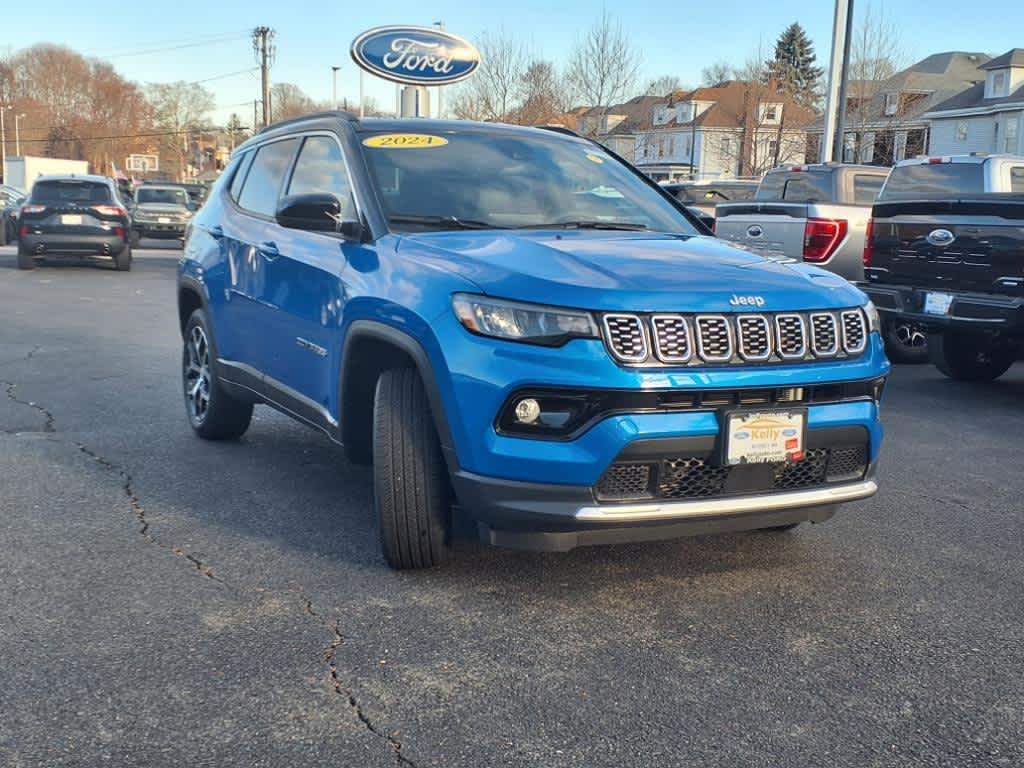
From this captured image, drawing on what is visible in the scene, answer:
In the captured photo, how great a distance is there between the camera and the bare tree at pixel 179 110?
108 meters

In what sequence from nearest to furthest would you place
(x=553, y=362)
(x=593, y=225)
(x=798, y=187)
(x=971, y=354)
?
(x=553, y=362)
(x=593, y=225)
(x=971, y=354)
(x=798, y=187)

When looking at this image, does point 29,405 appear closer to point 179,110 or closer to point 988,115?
point 988,115

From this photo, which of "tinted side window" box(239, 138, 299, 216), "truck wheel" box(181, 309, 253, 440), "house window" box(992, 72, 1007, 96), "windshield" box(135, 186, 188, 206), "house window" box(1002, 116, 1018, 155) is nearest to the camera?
"tinted side window" box(239, 138, 299, 216)

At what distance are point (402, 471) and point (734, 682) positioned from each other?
1.33 meters

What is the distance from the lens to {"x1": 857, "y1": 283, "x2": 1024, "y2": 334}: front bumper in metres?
7.45

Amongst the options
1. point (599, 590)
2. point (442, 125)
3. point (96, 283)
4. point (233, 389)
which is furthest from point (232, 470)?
point (96, 283)

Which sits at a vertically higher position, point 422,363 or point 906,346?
point 422,363

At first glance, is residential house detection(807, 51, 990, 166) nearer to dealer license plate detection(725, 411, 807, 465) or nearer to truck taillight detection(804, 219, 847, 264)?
truck taillight detection(804, 219, 847, 264)

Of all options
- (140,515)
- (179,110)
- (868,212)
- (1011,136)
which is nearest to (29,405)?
(140,515)

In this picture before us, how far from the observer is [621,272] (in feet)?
12.0

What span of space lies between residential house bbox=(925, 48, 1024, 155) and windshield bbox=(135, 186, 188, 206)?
4038 cm

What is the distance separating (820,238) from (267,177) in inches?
236

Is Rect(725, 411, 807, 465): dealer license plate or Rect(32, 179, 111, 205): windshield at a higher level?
Rect(32, 179, 111, 205): windshield

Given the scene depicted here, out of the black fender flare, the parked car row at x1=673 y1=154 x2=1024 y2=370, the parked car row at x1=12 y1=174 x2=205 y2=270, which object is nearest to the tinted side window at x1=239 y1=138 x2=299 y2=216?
the black fender flare
